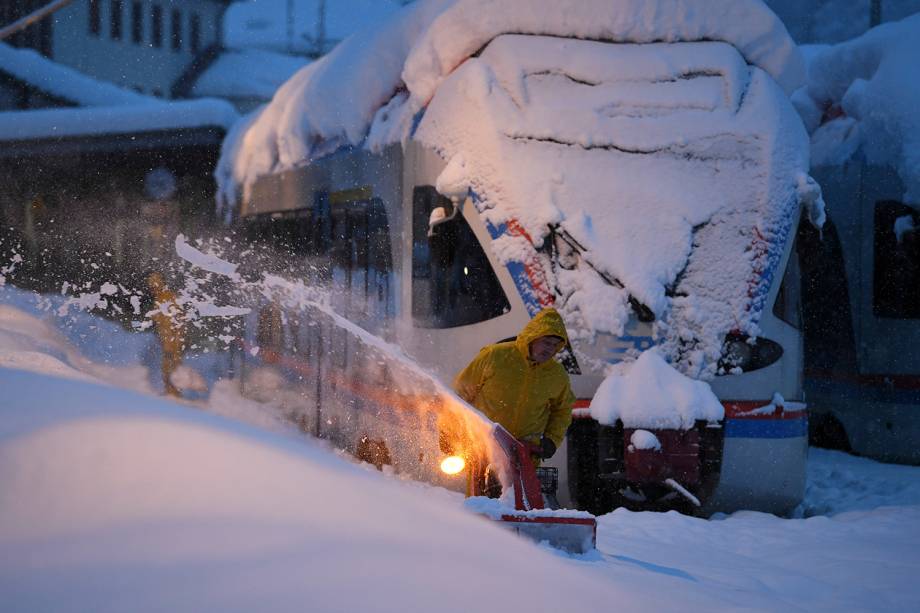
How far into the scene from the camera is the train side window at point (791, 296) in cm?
739

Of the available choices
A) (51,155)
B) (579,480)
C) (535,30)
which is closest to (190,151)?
(51,155)

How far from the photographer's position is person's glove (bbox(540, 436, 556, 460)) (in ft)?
18.0

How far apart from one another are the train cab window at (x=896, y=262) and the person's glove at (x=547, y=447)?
5523 millimetres

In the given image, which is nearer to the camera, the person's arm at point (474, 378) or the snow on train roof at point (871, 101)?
the person's arm at point (474, 378)

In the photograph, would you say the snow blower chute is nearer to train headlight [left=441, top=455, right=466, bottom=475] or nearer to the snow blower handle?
train headlight [left=441, top=455, right=466, bottom=475]

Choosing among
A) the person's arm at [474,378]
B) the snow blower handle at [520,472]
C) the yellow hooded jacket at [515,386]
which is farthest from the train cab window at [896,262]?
the snow blower handle at [520,472]

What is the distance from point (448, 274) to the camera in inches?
302

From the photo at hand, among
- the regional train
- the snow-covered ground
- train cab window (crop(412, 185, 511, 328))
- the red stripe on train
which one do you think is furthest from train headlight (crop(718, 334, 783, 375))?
the snow-covered ground

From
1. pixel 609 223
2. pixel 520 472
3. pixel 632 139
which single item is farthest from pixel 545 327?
pixel 632 139

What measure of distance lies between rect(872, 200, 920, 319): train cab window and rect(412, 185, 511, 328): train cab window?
4.55 metres

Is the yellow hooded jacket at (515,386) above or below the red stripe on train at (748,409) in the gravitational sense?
above

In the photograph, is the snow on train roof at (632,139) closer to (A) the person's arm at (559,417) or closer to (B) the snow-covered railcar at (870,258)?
(A) the person's arm at (559,417)

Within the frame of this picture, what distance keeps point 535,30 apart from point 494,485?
4196 millimetres

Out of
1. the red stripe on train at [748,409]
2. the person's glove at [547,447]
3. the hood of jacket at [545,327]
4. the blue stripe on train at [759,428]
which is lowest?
the blue stripe on train at [759,428]
